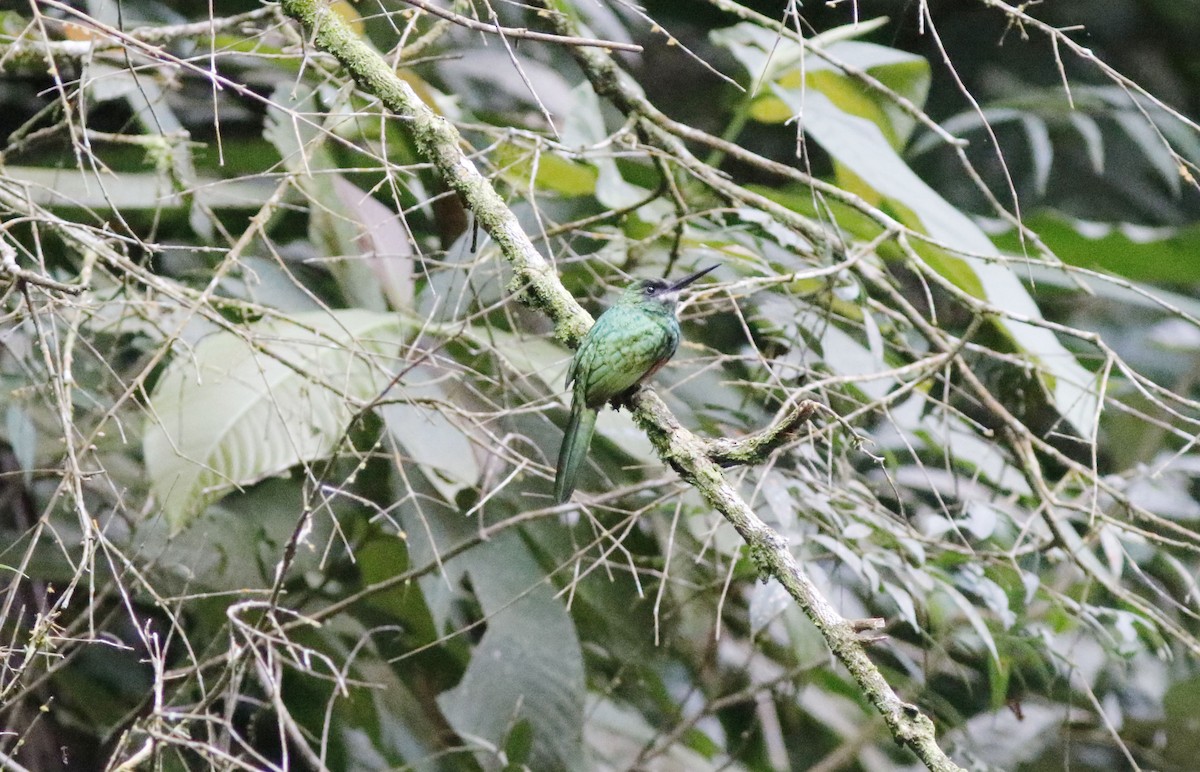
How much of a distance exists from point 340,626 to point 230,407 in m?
0.73

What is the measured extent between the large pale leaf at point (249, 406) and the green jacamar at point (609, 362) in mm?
331

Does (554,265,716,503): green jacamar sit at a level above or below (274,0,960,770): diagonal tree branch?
below

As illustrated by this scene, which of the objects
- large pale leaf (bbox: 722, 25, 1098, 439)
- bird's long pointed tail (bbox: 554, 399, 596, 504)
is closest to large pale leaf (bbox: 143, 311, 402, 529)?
bird's long pointed tail (bbox: 554, 399, 596, 504)

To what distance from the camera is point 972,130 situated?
4.29 metres

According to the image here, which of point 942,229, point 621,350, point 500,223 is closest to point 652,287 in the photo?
point 621,350

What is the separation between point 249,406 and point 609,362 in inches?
27.8

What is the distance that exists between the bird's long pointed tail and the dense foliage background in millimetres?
109

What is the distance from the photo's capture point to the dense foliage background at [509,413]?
187 cm

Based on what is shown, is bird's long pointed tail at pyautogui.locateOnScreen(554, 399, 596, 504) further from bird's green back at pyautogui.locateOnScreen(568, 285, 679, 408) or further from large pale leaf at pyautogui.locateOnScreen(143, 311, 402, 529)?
large pale leaf at pyautogui.locateOnScreen(143, 311, 402, 529)

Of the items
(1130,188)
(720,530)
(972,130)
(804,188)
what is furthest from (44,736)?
(1130,188)

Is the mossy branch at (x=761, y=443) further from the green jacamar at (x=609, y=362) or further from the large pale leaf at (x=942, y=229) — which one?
the large pale leaf at (x=942, y=229)

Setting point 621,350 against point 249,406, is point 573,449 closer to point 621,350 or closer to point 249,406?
point 621,350

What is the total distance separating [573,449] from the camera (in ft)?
5.66

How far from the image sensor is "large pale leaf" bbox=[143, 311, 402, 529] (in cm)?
185
